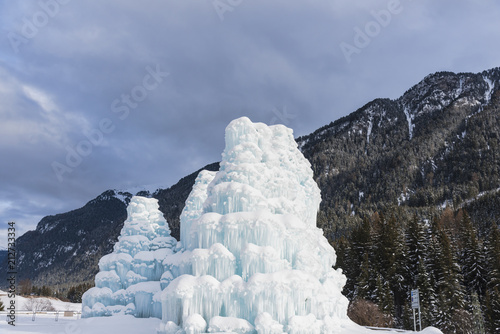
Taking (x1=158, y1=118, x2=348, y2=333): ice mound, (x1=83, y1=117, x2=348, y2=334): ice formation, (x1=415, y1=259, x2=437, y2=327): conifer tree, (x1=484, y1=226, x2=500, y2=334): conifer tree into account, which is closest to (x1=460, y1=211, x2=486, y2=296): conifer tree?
(x1=484, y1=226, x2=500, y2=334): conifer tree

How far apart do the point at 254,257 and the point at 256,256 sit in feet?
0.33

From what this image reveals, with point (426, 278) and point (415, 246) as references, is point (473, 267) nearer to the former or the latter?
point (415, 246)

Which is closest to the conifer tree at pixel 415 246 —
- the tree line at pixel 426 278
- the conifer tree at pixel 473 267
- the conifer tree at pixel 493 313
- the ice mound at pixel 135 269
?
the tree line at pixel 426 278

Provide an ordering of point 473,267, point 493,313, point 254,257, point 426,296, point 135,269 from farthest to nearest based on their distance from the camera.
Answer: point 473,267, point 426,296, point 493,313, point 135,269, point 254,257

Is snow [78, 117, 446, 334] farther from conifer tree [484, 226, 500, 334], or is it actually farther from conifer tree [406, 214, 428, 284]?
conifer tree [406, 214, 428, 284]

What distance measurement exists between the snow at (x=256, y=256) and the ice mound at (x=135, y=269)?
207 inches

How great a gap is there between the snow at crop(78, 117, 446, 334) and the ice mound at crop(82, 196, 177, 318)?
5.26 meters

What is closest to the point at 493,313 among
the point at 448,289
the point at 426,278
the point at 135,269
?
the point at 448,289

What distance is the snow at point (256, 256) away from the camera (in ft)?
50.5

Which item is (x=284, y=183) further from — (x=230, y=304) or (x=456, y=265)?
(x=456, y=265)

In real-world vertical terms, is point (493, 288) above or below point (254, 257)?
below

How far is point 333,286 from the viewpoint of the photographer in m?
20.2

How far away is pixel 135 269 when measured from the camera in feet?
97.3

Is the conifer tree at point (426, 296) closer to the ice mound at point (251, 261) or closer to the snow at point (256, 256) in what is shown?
the snow at point (256, 256)
